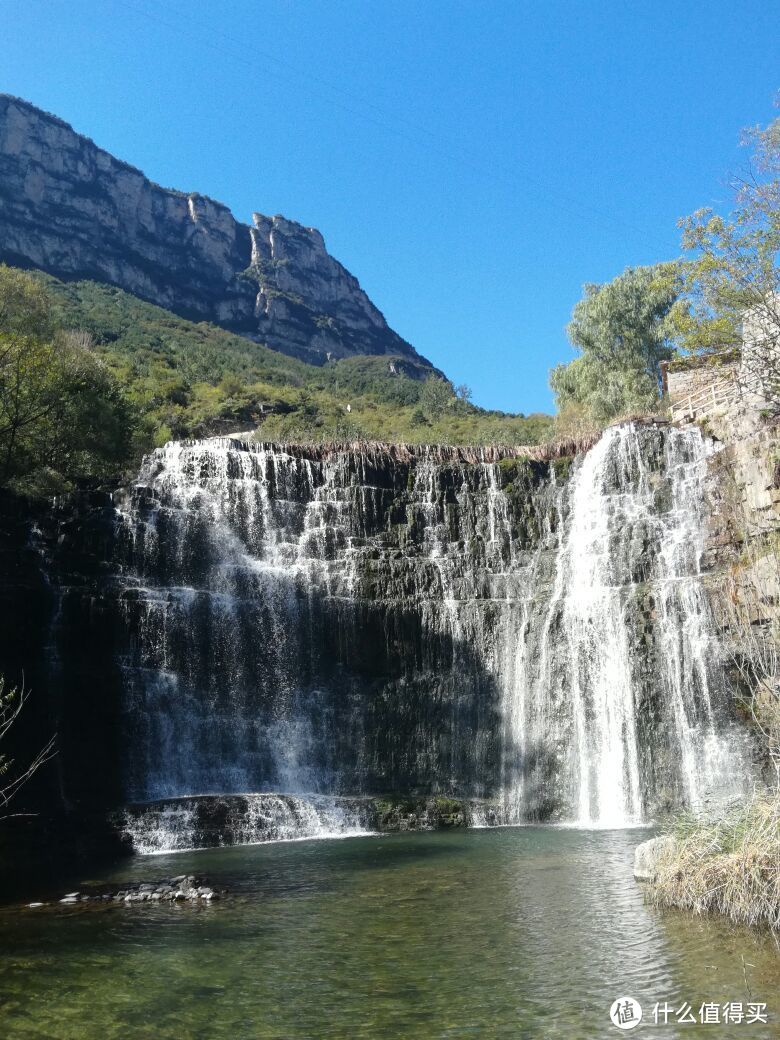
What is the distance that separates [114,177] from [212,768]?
11570cm

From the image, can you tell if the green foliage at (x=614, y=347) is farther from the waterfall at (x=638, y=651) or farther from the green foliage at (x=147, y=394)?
the waterfall at (x=638, y=651)

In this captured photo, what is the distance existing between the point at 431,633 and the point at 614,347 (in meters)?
26.6

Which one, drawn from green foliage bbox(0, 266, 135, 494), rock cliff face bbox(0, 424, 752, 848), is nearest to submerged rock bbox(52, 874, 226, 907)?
rock cliff face bbox(0, 424, 752, 848)

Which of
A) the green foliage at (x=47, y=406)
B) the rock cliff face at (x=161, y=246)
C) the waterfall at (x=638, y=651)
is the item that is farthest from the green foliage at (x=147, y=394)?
the waterfall at (x=638, y=651)

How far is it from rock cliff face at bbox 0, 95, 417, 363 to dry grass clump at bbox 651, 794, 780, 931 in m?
96.0

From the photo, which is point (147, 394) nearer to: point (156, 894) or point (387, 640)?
point (387, 640)

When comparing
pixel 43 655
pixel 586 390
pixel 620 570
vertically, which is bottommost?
pixel 43 655

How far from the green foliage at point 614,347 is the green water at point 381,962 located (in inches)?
1328

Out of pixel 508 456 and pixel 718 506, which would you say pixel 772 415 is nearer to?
pixel 718 506

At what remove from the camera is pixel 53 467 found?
32.5 metres

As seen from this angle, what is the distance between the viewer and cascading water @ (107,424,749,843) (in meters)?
24.1

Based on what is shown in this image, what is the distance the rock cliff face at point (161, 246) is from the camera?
10400cm

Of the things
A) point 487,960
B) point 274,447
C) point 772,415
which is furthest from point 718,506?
point 487,960

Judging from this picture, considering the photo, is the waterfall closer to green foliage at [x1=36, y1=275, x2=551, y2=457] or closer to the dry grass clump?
the dry grass clump
